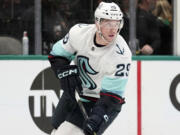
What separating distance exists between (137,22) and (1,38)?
4.51 ft

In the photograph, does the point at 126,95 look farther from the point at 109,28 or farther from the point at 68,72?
the point at 109,28

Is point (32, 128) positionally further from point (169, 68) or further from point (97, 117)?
point (97, 117)

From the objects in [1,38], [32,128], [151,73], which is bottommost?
[32,128]

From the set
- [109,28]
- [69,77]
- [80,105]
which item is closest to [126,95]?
[80,105]

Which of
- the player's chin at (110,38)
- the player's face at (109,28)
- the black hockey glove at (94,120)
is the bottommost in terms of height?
the black hockey glove at (94,120)

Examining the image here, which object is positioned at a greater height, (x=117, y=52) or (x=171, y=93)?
(x=117, y=52)

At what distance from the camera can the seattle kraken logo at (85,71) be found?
3.98m

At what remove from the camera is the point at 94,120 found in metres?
3.74

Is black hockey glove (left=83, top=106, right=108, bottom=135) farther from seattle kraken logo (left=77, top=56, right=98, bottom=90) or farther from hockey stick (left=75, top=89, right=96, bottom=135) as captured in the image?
seattle kraken logo (left=77, top=56, right=98, bottom=90)

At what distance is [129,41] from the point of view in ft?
19.5

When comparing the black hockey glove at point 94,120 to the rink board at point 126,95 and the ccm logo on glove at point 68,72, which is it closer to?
the ccm logo on glove at point 68,72

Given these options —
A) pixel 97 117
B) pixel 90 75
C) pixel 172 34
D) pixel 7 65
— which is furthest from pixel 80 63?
pixel 172 34

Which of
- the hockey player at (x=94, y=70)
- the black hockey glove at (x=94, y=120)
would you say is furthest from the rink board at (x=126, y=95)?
the black hockey glove at (x=94, y=120)

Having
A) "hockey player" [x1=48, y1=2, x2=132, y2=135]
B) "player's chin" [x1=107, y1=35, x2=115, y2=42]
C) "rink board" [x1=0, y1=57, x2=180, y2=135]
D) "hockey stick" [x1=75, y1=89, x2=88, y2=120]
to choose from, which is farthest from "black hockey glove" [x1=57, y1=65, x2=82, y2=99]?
"rink board" [x1=0, y1=57, x2=180, y2=135]
